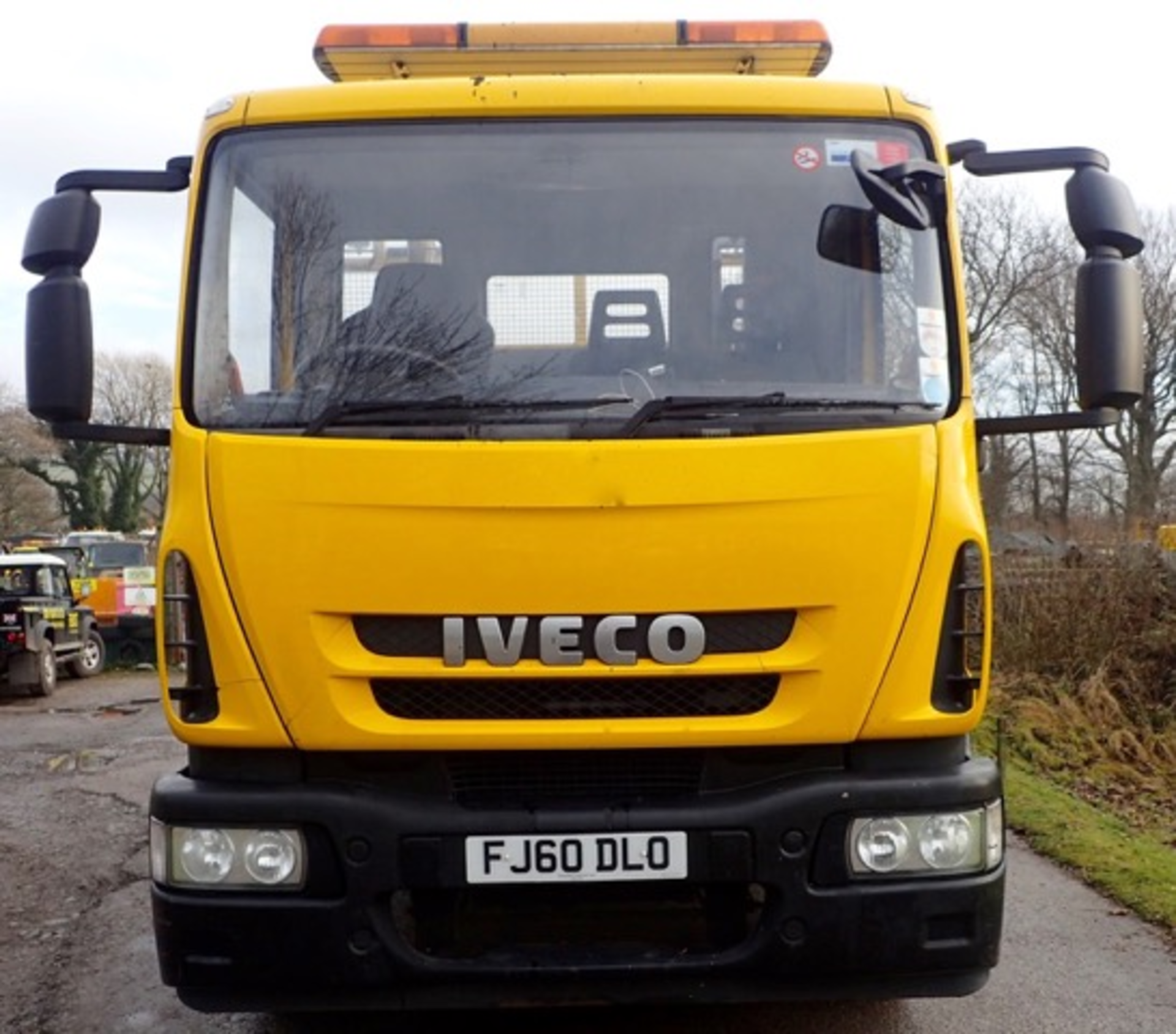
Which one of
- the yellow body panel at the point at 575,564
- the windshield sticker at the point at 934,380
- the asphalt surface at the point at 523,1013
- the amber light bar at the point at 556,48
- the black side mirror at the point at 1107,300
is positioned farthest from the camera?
the amber light bar at the point at 556,48

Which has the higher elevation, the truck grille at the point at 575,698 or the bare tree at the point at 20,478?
the truck grille at the point at 575,698

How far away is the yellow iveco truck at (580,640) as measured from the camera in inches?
131

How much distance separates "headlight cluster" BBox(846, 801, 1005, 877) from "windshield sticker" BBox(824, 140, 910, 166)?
1795 millimetres

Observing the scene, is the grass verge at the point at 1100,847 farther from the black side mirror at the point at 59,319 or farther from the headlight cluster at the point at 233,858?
the black side mirror at the point at 59,319

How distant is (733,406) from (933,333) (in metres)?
0.63

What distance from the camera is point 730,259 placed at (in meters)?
3.77

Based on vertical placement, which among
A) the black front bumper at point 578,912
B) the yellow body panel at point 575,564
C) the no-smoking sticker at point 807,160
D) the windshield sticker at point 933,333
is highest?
the no-smoking sticker at point 807,160

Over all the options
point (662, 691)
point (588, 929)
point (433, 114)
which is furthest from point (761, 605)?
point (433, 114)

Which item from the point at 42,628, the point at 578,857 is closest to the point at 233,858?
the point at 578,857

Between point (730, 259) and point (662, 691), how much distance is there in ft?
4.07

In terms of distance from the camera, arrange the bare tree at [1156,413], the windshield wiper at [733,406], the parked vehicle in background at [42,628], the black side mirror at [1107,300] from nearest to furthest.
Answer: the windshield wiper at [733,406]
the black side mirror at [1107,300]
the parked vehicle in background at [42,628]
the bare tree at [1156,413]

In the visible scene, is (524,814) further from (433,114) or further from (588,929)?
(433,114)

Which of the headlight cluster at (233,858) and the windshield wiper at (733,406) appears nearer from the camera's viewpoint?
the headlight cluster at (233,858)

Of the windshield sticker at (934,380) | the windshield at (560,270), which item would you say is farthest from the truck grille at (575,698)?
the windshield sticker at (934,380)
